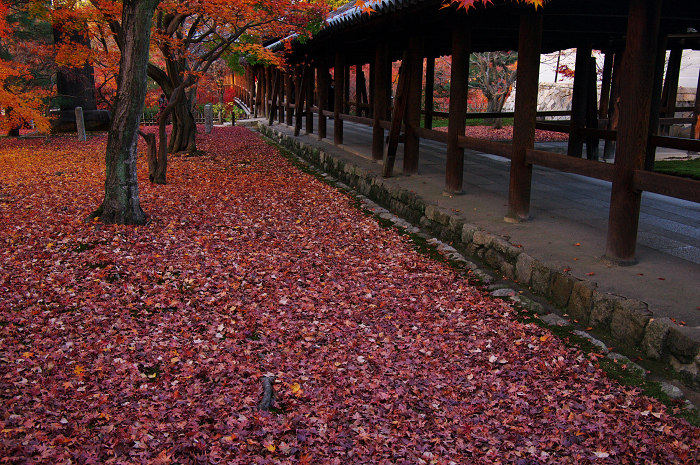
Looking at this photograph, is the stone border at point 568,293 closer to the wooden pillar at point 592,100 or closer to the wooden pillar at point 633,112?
the wooden pillar at point 633,112

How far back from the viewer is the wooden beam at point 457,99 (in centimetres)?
802

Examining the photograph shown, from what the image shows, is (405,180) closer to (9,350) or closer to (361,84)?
(9,350)

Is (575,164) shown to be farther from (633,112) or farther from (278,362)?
(278,362)

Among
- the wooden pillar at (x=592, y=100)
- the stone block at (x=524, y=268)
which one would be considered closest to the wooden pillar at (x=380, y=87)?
the wooden pillar at (x=592, y=100)

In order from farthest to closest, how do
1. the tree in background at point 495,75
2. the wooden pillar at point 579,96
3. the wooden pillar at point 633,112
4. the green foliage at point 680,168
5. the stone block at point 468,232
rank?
the tree in background at point 495,75 < the wooden pillar at point 579,96 < the green foliage at point 680,168 < the stone block at point 468,232 < the wooden pillar at point 633,112

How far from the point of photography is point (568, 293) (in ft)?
16.5

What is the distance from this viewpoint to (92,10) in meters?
11.3

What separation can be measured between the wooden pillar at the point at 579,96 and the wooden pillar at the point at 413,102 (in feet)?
11.4

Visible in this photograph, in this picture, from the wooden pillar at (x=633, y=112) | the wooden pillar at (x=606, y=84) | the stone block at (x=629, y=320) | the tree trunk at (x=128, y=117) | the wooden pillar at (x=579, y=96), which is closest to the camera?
the stone block at (x=629, y=320)

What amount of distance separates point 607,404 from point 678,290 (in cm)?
155

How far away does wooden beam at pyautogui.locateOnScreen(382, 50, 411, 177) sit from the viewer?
9.67 m

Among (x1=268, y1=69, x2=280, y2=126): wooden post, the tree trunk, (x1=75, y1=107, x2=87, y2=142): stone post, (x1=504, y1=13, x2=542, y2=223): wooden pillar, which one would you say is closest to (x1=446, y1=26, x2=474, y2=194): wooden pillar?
(x1=504, y1=13, x2=542, y2=223): wooden pillar

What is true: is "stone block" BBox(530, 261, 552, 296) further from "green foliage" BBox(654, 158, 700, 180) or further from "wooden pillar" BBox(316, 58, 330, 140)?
"wooden pillar" BBox(316, 58, 330, 140)

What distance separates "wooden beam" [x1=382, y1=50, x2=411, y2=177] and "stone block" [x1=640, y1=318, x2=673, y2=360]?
656 centimetres
